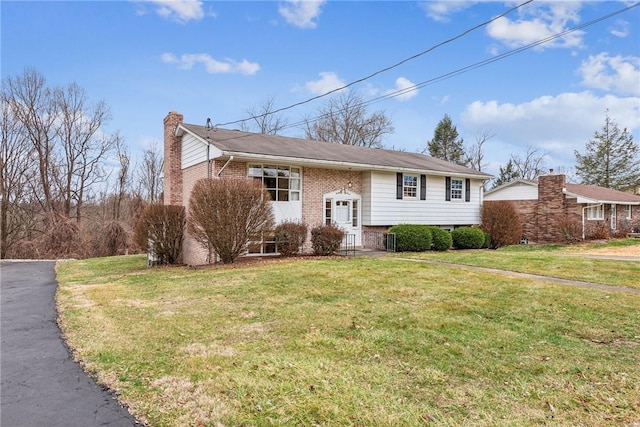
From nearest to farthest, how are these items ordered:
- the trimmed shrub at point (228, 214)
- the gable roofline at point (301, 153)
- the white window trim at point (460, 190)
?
1. the trimmed shrub at point (228, 214)
2. the gable roofline at point (301, 153)
3. the white window trim at point (460, 190)

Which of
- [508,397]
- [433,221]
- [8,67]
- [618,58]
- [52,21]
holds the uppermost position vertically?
[8,67]

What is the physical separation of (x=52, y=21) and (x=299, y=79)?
8.97 metres

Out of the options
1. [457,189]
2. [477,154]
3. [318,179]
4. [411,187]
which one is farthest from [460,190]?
[477,154]

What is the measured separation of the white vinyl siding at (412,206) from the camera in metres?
16.4

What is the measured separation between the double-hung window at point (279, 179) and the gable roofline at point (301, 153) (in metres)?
0.51

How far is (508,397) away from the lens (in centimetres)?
321

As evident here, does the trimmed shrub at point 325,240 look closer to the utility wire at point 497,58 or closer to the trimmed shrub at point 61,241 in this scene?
the utility wire at point 497,58

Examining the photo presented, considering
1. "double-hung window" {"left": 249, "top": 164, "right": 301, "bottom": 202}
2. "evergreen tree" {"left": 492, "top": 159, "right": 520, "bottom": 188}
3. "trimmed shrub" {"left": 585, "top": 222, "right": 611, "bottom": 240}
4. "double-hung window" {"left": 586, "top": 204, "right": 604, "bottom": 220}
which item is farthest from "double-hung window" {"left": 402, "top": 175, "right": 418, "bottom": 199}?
"evergreen tree" {"left": 492, "top": 159, "right": 520, "bottom": 188}

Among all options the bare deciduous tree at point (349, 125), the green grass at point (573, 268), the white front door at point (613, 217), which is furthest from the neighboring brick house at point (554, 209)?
the bare deciduous tree at point (349, 125)

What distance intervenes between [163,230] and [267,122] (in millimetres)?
21554

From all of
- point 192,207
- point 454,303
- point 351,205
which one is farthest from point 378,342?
point 351,205

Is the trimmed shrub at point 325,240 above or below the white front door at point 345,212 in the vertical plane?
below

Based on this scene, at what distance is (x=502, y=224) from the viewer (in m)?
18.4

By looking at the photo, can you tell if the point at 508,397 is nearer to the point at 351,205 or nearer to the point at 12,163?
the point at 351,205
